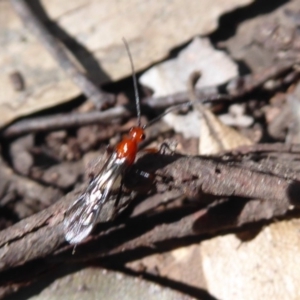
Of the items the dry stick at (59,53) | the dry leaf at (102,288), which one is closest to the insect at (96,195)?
the dry leaf at (102,288)

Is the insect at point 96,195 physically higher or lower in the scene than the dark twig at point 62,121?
higher

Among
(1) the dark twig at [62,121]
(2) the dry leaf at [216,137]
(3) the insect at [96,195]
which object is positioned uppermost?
(3) the insect at [96,195]

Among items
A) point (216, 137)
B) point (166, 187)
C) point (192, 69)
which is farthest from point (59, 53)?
point (166, 187)

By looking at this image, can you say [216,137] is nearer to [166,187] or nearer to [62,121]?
[166,187]

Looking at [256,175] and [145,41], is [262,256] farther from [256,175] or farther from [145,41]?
[145,41]

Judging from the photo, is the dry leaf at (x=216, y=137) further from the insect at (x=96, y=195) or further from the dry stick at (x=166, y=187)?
the dry stick at (x=166, y=187)

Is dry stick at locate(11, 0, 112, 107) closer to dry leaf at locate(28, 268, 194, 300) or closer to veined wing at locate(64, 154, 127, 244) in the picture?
veined wing at locate(64, 154, 127, 244)

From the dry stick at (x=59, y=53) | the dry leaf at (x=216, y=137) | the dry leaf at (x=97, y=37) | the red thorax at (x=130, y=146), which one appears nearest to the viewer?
the red thorax at (x=130, y=146)

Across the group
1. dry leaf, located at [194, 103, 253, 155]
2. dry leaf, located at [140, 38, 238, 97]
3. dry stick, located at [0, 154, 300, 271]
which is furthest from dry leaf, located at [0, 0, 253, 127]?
dry stick, located at [0, 154, 300, 271]

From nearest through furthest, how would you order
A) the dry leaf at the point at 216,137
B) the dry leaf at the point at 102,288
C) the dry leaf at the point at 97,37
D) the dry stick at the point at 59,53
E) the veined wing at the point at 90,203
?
the veined wing at the point at 90,203 → the dry leaf at the point at 102,288 → the dry leaf at the point at 216,137 → the dry stick at the point at 59,53 → the dry leaf at the point at 97,37

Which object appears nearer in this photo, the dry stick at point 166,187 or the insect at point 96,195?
the dry stick at point 166,187
